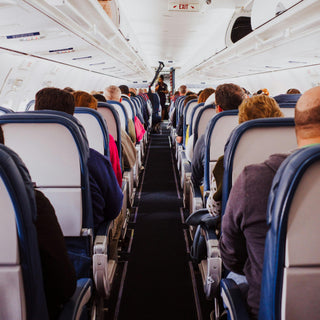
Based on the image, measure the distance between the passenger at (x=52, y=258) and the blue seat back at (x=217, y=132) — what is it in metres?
1.54

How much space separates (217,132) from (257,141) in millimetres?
877

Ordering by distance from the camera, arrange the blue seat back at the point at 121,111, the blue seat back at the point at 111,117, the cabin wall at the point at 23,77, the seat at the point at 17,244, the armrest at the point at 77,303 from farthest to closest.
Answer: the cabin wall at the point at 23,77
the blue seat back at the point at 121,111
the blue seat back at the point at 111,117
the armrest at the point at 77,303
the seat at the point at 17,244

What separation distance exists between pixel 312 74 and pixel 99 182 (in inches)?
291

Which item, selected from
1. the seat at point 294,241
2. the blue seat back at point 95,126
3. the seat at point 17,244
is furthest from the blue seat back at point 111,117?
the seat at point 294,241

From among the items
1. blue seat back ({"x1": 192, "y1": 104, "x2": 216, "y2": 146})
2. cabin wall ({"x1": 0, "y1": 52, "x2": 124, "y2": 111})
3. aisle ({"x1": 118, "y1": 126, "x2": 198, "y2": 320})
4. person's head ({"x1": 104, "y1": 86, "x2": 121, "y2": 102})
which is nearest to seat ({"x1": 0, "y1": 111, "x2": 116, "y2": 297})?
aisle ({"x1": 118, "y1": 126, "x2": 198, "y2": 320})

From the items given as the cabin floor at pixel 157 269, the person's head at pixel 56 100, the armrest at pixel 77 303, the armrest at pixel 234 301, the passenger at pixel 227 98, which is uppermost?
the person's head at pixel 56 100

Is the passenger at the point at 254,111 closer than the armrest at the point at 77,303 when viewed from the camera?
No

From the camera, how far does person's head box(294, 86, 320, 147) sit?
1.27 meters

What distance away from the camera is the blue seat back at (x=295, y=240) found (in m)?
1.09

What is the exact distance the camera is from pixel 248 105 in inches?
81.8

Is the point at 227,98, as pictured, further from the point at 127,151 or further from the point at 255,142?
the point at 127,151

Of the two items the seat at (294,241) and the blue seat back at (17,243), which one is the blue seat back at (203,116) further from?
the blue seat back at (17,243)

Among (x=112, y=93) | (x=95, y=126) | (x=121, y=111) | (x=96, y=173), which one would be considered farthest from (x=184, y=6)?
(x=96, y=173)

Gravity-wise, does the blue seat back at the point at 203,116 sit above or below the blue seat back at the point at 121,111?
below
